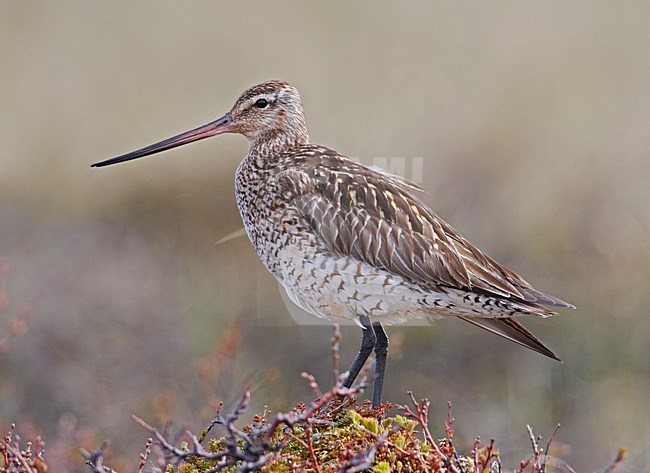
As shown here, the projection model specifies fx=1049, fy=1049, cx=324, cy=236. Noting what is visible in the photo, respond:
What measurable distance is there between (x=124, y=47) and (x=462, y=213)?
940 centimetres

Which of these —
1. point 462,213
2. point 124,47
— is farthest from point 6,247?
point 124,47

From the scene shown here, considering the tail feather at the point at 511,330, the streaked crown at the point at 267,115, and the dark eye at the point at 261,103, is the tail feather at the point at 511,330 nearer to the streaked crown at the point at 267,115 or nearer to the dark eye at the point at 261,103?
the streaked crown at the point at 267,115

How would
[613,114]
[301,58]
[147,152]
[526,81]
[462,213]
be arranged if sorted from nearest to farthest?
[147,152] → [462,213] → [613,114] → [526,81] → [301,58]

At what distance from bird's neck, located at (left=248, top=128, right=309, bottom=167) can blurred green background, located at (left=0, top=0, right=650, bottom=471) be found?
158cm

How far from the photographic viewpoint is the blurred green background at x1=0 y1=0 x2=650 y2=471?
8344 mm

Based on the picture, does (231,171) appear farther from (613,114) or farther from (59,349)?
(613,114)

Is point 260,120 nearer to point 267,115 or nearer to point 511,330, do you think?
point 267,115

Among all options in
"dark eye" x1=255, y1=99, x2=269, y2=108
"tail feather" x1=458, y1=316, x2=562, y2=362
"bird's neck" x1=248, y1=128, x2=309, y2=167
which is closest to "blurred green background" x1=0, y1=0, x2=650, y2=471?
"bird's neck" x1=248, y1=128, x2=309, y2=167

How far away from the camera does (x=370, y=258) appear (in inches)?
203

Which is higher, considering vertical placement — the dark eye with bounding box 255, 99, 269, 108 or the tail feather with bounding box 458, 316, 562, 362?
the dark eye with bounding box 255, 99, 269, 108

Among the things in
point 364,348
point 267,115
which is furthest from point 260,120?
point 364,348

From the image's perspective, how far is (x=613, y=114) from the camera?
15.0 meters

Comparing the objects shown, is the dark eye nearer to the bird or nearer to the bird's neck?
the bird's neck

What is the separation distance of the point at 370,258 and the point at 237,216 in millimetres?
5235
